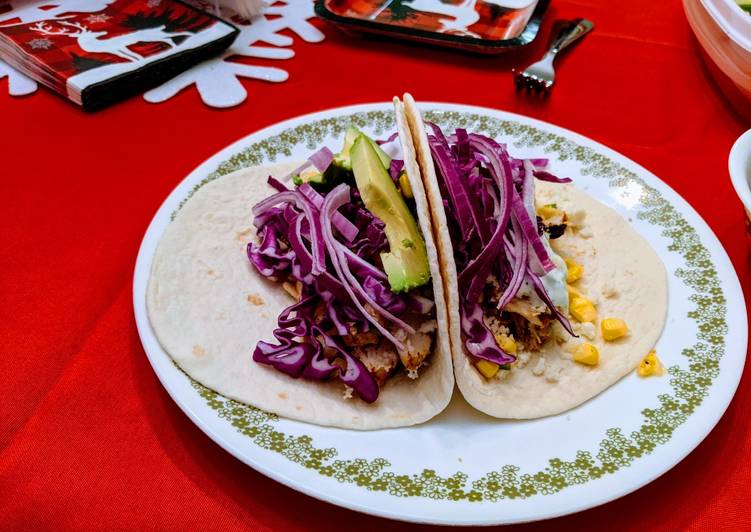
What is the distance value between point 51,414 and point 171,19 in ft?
9.20

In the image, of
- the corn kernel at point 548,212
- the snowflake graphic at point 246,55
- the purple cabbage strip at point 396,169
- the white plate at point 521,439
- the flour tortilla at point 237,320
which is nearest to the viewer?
the white plate at point 521,439

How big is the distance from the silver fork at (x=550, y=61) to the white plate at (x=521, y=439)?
145 centimetres

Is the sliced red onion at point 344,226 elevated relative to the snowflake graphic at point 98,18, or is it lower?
lower

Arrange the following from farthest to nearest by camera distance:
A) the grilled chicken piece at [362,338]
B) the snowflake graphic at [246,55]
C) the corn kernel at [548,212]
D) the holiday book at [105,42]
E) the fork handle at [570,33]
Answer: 1. the fork handle at [570,33]
2. the snowflake graphic at [246,55]
3. the holiday book at [105,42]
4. the corn kernel at [548,212]
5. the grilled chicken piece at [362,338]

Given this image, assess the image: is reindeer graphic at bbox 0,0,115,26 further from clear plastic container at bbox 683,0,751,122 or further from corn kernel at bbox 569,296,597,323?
clear plastic container at bbox 683,0,751,122

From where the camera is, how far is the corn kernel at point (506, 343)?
6.74 ft

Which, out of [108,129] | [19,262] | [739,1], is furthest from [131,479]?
[739,1]

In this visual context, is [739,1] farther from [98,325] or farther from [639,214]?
[98,325]

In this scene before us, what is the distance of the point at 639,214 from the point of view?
250cm

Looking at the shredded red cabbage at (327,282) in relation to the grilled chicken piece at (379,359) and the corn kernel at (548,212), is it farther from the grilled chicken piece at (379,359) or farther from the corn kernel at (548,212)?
the corn kernel at (548,212)

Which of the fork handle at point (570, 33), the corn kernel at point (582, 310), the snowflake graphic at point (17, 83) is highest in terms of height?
the fork handle at point (570, 33)

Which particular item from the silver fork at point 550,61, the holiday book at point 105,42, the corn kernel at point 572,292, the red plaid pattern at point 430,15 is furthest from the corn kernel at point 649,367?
the holiday book at point 105,42

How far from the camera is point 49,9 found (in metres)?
3.87

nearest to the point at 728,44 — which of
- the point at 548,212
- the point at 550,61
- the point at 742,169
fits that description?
the point at 550,61
